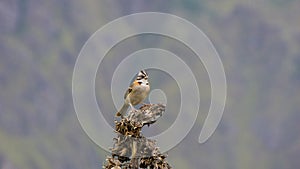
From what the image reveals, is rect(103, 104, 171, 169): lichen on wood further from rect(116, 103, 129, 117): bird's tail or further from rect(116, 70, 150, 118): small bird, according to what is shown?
rect(116, 103, 129, 117): bird's tail

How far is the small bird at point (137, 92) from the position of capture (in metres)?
16.7

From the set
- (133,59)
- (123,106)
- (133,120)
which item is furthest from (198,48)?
(133,120)

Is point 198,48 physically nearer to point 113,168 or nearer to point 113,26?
point 113,26

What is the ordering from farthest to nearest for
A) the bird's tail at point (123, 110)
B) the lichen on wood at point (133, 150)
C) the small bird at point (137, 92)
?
the bird's tail at point (123, 110)
the small bird at point (137, 92)
the lichen on wood at point (133, 150)

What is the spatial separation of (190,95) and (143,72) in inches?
56.5

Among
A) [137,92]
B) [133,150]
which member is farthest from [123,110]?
[133,150]

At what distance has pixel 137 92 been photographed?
671 inches

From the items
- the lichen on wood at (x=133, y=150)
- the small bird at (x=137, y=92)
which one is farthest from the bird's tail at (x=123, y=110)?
the lichen on wood at (x=133, y=150)

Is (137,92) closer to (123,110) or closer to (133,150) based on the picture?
(123,110)

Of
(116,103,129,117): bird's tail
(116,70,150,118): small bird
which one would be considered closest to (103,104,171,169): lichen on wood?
(116,70,150,118): small bird

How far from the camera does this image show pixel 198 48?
19.9 meters

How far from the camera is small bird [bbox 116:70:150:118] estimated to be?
16.7 meters

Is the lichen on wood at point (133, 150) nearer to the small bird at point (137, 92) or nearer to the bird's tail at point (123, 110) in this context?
the small bird at point (137, 92)

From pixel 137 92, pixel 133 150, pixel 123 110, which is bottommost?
pixel 133 150
